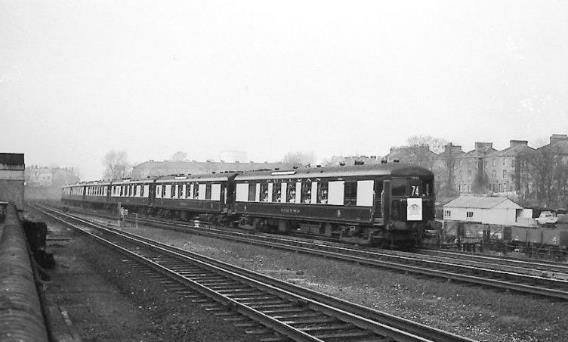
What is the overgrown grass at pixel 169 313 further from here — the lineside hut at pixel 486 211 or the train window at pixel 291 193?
the lineside hut at pixel 486 211

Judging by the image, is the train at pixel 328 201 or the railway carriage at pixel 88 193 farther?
the railway carriage at pixel 88 193

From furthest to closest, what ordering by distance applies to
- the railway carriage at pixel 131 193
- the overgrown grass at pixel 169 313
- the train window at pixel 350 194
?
the railway carriage at pixel 131 193 → the train window at pixel 350 194 → the overgrown grass at pixel 169 313

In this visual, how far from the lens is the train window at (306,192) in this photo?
25062mm

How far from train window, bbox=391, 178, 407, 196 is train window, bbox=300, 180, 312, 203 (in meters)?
5.20

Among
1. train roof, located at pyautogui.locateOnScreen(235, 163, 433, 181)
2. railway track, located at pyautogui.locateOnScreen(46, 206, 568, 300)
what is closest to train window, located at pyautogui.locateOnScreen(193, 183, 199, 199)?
train roof, located at pyautogui.locateOnScreen(235, 163, 433, 181)

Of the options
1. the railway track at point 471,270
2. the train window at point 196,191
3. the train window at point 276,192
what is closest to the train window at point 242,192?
the train window at point 276,192

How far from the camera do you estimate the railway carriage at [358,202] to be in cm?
2064

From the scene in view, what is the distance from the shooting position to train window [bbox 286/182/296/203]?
2627cm

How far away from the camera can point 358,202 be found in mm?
21797

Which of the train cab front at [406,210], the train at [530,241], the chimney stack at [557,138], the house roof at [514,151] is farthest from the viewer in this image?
the house roof at [514,151]

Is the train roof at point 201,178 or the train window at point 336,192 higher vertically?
the train roof at point 201,178

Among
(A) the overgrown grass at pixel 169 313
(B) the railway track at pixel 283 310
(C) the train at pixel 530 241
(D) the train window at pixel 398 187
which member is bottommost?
(A) the overgrown grass at pixel 169 313

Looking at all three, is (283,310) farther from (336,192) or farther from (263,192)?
(263,192)

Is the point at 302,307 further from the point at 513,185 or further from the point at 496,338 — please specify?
the point at 513,185
